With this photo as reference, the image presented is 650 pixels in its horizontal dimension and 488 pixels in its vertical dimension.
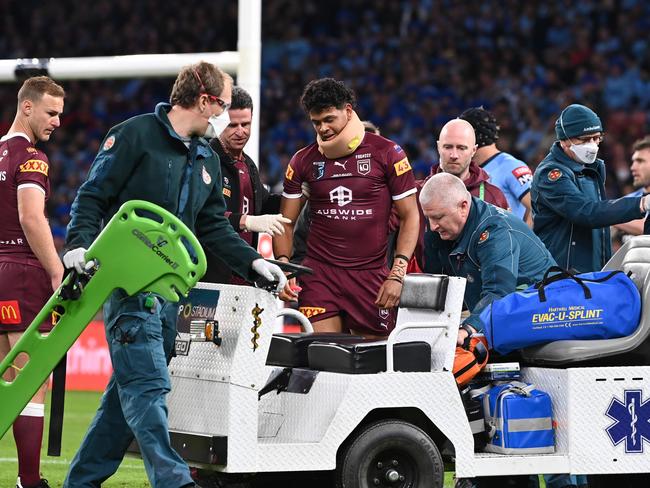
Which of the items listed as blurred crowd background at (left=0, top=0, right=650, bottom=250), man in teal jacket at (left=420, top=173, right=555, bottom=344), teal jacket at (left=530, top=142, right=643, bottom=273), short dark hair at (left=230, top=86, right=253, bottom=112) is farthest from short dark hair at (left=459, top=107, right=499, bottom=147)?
blurred crowd background at (left=0, top=0, right=650, bottom=250)

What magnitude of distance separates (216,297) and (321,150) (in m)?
1.55

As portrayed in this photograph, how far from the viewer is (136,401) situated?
4.83 m

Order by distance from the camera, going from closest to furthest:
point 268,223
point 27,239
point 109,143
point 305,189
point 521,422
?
point 109,143 → point 521,422 → point 268,223 → point 27,239 → point 305,189

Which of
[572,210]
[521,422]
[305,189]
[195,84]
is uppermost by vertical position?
[195,84]

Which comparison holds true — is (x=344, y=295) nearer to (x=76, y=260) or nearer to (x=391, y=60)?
(x=76, y=260)

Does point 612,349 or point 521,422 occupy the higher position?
point 612,349

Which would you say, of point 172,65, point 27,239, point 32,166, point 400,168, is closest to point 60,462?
point 27,239

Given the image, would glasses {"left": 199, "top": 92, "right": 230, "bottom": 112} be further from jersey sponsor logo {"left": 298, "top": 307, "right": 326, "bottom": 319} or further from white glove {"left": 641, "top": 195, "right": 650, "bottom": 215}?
white glove {"left": 641, "top": 195, "right": 650, "bottom": 215}

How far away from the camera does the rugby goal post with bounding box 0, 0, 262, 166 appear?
29.9ft

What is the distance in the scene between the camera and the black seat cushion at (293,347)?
5.65 m

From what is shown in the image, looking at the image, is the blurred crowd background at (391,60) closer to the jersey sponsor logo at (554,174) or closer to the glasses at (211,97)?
the jersey sponsor logo at (554,174)

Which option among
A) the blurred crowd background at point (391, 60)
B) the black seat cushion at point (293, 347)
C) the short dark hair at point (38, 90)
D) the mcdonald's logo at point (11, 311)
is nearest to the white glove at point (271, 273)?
the black seat cushion at point (293, 347)

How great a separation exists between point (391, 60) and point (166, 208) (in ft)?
49.3

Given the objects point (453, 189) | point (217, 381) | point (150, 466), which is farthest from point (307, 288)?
point (150, 466)
